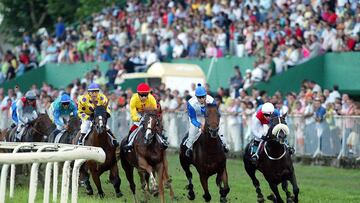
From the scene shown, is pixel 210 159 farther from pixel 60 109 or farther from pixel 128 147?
pixel 60 109

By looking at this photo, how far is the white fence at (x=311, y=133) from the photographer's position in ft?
71.4

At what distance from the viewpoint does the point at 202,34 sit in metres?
29.6

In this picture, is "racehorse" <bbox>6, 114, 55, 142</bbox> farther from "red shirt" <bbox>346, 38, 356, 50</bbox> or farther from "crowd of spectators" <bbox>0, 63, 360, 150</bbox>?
"red shirt" <bbox>346, 38, 356, 50</bbox>

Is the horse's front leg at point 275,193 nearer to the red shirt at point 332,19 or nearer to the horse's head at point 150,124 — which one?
the horse's head at point 150,124

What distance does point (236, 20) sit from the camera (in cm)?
2942

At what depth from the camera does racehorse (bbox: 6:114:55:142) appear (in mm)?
19469

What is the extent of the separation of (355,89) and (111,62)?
9.74m

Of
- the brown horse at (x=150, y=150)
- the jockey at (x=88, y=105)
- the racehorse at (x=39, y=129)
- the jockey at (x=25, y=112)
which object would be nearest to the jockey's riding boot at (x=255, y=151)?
the brown horse at (x=150, y=150)

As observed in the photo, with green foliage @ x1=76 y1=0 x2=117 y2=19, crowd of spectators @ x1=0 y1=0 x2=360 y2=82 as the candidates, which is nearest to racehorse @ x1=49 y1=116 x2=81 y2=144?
crowd of spectators @ x1=0 y1=0 x2=360 y2=82

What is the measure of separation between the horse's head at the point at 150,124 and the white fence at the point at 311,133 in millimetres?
5761

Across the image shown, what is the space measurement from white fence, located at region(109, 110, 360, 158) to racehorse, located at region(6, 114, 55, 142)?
150 inches

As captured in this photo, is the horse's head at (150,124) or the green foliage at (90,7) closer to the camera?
the horse's head at (150,124)

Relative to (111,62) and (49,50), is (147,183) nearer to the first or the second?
(111,62)

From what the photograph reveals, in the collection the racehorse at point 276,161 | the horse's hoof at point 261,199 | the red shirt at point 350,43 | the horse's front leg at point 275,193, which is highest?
the red shirt at point 350,43
